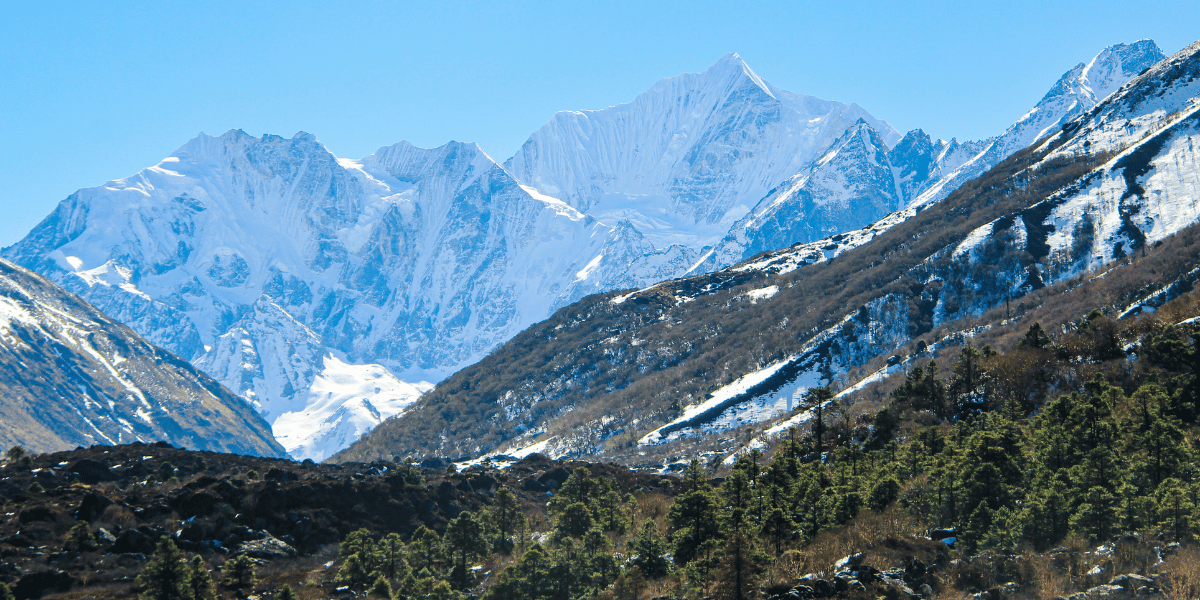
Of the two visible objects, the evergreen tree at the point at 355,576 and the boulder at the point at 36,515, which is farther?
the boulder at the point at 36,515

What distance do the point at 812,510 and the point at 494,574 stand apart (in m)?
27.4

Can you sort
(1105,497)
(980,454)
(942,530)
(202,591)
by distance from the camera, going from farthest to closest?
(202,591) → (980,454) → (942,530) → (1105,497)

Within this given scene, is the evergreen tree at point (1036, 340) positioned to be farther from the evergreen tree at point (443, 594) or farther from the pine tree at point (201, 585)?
the pine tree at point (201, 585)

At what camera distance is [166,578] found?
57938 mm

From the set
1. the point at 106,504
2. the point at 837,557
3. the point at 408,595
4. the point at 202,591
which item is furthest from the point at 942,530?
the point at 106,504

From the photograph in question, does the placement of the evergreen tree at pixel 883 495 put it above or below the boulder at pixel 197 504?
below

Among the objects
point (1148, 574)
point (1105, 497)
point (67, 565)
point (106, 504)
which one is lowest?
point (1148, 574)

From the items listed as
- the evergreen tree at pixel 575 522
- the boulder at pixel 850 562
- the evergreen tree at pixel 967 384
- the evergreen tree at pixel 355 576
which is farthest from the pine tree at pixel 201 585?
the evergreen tree at pixel 967 384

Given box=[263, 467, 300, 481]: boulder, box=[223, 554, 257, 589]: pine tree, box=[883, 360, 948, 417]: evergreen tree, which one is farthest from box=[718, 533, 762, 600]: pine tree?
box=[263, 467, 300, 481]: boulder

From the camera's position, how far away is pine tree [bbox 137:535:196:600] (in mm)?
57406

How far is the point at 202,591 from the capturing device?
59.9 meters

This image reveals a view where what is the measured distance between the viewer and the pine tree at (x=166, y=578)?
57.4 m

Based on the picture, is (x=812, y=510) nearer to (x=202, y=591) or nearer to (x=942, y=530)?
(x=942, y=530)

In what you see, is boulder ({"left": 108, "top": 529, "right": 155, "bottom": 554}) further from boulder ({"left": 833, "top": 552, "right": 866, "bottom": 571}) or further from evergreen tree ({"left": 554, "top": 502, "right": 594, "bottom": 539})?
boulder ({"left": 833, "top": 552, "right": 866, "bottom": 571})
